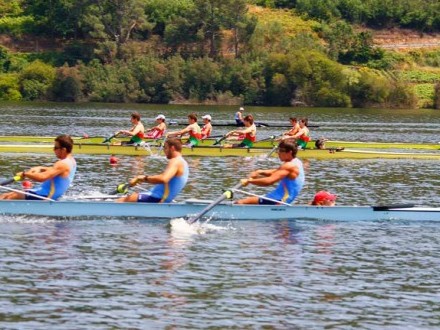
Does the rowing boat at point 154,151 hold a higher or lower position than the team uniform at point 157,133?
lower

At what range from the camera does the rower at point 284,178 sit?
83.8 feet

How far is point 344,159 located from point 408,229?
19693 millimetres

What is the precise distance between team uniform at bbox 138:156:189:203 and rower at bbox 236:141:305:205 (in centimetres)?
141

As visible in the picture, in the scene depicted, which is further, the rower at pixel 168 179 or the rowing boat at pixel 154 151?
the rowing boat at pixel 154 151

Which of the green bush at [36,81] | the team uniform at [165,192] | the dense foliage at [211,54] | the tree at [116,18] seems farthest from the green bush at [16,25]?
the team uniform at [165,192]

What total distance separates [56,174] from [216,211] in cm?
370

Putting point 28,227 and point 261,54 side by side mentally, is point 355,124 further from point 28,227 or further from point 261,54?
point 28,227

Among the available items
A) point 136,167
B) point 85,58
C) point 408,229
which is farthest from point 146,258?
point 85,58

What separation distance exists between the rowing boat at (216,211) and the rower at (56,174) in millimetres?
293

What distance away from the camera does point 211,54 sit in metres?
120

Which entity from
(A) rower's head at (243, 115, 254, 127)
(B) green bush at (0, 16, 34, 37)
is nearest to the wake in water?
(A) rower's head at (243, 115, 254, 127)

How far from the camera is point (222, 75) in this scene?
366 feet

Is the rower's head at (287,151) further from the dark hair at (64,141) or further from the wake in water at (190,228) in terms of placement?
the dark hair at (64,141)

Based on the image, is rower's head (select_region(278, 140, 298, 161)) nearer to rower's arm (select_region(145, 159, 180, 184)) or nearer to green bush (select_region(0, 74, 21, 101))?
rower's arm (select_region(145, 159, 180, 184))
